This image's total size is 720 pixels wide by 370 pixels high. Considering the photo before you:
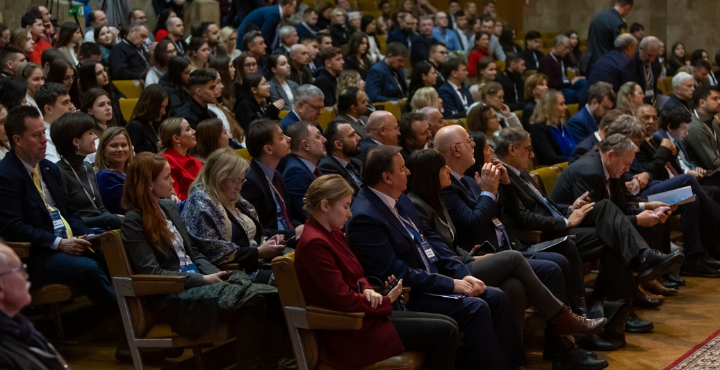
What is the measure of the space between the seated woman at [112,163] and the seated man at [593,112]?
12.9 ft

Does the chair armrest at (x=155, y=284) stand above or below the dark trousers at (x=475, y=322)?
above

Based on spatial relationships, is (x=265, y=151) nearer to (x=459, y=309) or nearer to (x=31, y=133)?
(x=31, y=133)

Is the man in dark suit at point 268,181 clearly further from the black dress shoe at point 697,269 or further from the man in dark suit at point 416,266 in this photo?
the black dress shoe at point 697,269

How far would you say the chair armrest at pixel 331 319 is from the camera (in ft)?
9.29

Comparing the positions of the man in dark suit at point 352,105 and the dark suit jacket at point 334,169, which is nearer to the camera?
the dark suit jacket at point 334,169

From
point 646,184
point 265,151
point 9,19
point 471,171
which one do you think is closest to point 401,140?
point 471,171

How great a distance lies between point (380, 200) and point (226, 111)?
2526mm

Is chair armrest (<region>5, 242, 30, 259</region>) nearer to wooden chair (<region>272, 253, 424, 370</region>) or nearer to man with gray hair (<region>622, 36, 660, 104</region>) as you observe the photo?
wooden chair (<region>272, 253, 424, 370</region>)

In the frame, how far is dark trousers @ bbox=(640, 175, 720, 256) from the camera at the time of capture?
5.52 metres

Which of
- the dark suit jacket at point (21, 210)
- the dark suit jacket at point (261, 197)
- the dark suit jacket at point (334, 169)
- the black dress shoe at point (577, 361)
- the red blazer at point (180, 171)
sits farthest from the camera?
the dark suit jacket at point (334, 169)

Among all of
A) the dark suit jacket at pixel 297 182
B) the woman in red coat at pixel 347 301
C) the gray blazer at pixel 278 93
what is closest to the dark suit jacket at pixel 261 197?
the dark suit jacket at pixel 297 182

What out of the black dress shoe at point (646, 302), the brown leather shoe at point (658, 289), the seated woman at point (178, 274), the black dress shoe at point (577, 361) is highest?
the seated woman at point (178, 274)

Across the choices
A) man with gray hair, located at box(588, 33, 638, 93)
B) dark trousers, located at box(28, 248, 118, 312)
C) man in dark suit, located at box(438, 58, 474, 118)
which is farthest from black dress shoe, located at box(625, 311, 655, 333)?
man with gray hair, located at box(588, 33, 638, 93)

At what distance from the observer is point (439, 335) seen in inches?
118
